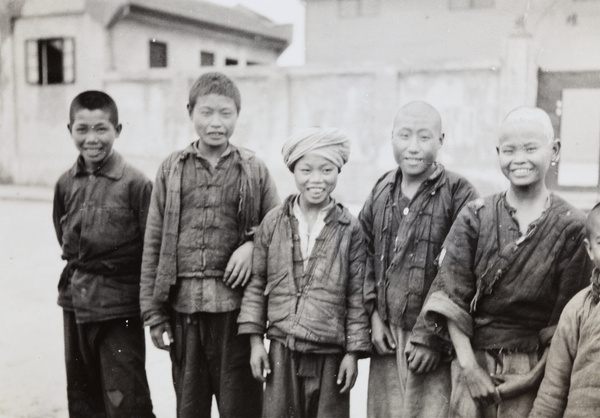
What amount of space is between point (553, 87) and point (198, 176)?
8593 mm

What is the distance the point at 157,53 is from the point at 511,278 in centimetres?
1377

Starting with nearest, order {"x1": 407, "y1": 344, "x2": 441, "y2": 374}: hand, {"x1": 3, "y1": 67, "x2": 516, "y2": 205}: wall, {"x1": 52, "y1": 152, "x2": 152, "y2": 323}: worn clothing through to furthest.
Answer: {"x1": 407, "y1": 344, "x2": 441, "y2": 374}: hand < {"x1": 52, "y1": 152, "x2": 152, "y2": 323}: worn clothing < {"x1": 3, "y1": 67, "x2": 516, "y2": 205}: wall

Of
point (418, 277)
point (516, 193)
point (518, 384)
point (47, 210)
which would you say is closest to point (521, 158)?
point (516, 193)

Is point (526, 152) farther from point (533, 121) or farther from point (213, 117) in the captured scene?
point (213, 117)

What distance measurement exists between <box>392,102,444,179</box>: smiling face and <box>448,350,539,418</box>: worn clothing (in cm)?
74

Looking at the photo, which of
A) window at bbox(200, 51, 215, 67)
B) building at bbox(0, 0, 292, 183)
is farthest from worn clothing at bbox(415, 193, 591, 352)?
window at bbox(200, 51, 215, 67)

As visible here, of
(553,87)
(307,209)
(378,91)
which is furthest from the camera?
(378,91)

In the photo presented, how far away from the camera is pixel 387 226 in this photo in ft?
8.13

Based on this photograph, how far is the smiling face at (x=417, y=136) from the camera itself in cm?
240

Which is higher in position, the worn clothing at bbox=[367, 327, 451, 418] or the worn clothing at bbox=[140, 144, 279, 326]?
the worn clothing at bbox=[140, 144, 279, 326]

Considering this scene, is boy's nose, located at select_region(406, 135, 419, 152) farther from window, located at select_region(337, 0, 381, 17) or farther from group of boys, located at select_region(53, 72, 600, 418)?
window, located at select_region(337, 0, 381, 17)

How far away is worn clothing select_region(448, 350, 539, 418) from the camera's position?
2113 millimetres

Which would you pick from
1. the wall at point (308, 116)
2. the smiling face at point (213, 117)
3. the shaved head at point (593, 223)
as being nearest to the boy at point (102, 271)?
the smiling face at point (213, 117)

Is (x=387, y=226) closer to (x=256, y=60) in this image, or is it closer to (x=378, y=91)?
(x=378, y=91)
